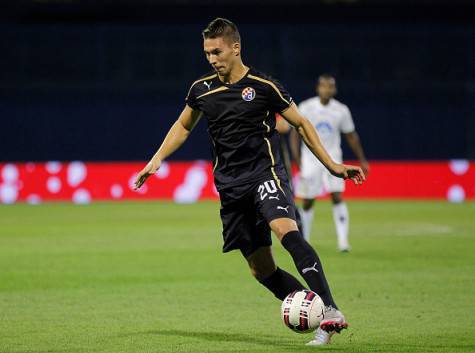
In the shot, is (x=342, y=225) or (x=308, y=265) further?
(x=342, y=225)

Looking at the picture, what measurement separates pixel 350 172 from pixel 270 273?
108cm

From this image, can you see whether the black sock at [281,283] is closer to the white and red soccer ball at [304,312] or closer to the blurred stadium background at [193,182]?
the blurred stadium background at [193,182]

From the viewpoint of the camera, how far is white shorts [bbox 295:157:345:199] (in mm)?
14574

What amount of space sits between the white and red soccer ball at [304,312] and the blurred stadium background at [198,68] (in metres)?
25.1

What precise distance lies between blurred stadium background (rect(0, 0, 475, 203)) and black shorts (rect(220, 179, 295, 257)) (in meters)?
24.5

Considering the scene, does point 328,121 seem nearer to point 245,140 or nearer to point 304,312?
point 245,140

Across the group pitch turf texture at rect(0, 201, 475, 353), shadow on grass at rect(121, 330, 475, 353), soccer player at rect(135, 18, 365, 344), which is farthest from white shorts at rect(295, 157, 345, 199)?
soccer player at rect(135, 18, 365, 344)

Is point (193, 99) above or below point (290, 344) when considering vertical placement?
above

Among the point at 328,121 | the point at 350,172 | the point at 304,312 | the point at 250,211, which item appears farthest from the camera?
the point at 328,121

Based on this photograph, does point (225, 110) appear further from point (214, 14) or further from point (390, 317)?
point (214, 14)

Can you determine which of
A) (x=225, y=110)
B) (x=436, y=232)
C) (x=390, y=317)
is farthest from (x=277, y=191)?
(x=436, y=232)

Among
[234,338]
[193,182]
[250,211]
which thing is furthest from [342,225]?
[193,182]

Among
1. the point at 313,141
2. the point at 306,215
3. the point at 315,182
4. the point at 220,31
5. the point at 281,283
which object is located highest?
the point at 220,31

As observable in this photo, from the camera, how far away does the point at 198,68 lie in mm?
31797
